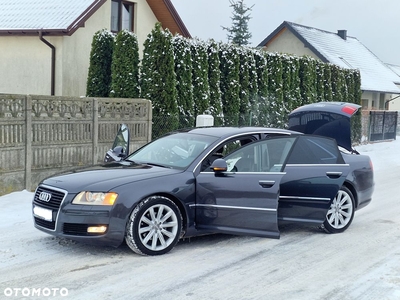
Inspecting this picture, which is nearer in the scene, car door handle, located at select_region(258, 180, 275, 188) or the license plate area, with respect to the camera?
the license plate area

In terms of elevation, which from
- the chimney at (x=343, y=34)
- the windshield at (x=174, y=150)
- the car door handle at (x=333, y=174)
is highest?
the chimney at (x=343, y=34)

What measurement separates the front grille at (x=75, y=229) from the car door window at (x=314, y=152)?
294 centimetres

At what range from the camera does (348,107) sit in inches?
416

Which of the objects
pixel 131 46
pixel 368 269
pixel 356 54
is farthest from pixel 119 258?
pixel 356 54

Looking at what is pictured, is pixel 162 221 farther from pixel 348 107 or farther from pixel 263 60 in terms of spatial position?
pixel 263 60

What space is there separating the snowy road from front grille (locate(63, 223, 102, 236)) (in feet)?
0.97

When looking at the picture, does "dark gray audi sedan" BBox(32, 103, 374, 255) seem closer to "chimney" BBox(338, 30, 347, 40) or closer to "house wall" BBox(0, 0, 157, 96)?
"house wall" BBox(0, 0, 157, 96)

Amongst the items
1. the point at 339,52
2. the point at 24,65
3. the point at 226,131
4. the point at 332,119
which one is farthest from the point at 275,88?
the point at 339,52

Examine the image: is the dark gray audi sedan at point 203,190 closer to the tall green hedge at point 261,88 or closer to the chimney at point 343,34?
the tall green hedge at point 261,88

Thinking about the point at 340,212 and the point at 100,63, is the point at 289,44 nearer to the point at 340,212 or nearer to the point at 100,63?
the point at 100,63

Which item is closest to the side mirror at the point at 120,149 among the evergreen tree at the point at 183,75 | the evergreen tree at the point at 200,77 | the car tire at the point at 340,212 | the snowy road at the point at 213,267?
the snowy road at the point at 213,267

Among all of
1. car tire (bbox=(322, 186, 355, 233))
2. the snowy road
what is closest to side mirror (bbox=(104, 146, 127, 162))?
the snowy road

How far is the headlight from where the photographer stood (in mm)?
6348

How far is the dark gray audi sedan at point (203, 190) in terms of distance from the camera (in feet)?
21.0
